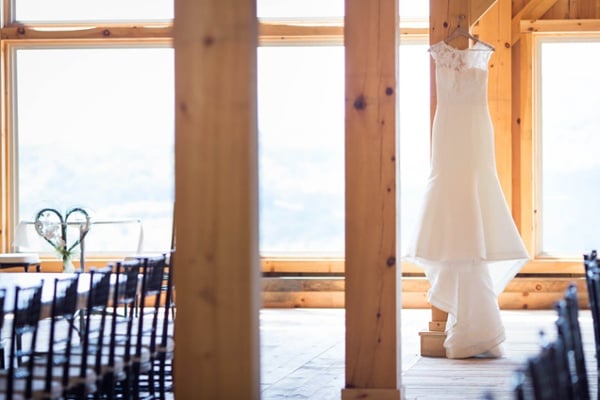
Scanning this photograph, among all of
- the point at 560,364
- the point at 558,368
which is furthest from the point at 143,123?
the point at 558,368

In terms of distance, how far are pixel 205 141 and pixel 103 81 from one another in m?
8.77

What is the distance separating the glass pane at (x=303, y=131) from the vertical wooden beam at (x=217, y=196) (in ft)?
27.3

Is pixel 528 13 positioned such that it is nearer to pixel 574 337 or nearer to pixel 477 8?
pixel 477 8

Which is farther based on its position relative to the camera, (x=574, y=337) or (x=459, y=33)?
(x=459, y=33)

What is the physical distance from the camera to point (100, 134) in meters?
10.9

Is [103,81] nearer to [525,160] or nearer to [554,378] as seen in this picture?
[525,160]

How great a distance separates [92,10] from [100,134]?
1305mm

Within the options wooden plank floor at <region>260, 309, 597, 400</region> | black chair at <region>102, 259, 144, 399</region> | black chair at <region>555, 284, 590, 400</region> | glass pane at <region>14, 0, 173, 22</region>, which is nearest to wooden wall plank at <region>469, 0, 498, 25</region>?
wooden plank floor at <region>260, 309, 597, 400</region>

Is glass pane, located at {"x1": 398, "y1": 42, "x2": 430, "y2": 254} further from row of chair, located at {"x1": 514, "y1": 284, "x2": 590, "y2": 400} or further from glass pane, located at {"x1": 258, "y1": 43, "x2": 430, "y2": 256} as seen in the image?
row of chair, located at {"x1": 514, "y1": 284, "x2": 590, "y2": 400}

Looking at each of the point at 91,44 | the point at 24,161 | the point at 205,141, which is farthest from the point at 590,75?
the point at 205,141

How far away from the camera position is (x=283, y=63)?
425 inches

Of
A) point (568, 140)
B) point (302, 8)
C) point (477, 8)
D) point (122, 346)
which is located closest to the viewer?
point (122, 346)

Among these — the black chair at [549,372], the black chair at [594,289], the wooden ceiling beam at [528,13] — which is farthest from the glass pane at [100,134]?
the black chair at [549,372]

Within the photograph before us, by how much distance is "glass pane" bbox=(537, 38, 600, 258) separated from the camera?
33.6 ft
